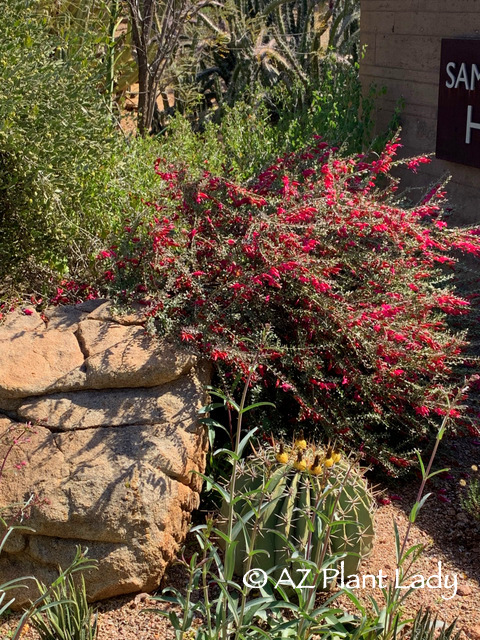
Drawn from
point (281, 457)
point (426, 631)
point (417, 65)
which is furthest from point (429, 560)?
point (417, 65)

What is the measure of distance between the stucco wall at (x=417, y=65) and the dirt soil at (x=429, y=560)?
231 centimetres

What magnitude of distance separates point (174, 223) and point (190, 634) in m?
1.90

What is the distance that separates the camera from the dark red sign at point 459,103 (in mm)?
4871

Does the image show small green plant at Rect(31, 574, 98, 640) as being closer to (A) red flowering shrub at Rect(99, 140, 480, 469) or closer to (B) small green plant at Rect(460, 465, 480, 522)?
(A) red flowering shrub at Rect(99, 140, 480, 469)

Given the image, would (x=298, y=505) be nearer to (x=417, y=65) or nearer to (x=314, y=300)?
(x=314, y=300)

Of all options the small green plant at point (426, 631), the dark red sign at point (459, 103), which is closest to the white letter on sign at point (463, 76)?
the dark red sign at point (459, 103)

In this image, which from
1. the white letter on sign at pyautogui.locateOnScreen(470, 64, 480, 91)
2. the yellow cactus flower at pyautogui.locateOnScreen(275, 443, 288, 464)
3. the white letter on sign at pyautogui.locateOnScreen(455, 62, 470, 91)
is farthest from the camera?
the white letter on sign at pyautogui.locateOnScreen(455, 62, 470, 91)

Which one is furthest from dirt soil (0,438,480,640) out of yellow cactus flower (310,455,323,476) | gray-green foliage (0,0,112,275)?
gray-green foliage (0,0,112,275)

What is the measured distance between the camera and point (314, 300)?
3238mm

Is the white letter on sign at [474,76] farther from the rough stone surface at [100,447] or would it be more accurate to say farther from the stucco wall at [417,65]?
the rough stone surface at [100,447]

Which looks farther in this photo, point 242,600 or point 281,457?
point 281,457

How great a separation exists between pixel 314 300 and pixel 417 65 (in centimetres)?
309

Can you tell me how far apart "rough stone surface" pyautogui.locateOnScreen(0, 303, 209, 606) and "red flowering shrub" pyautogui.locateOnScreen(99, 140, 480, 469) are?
0.21 metres

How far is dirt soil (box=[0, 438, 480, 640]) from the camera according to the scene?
2.71 meters
